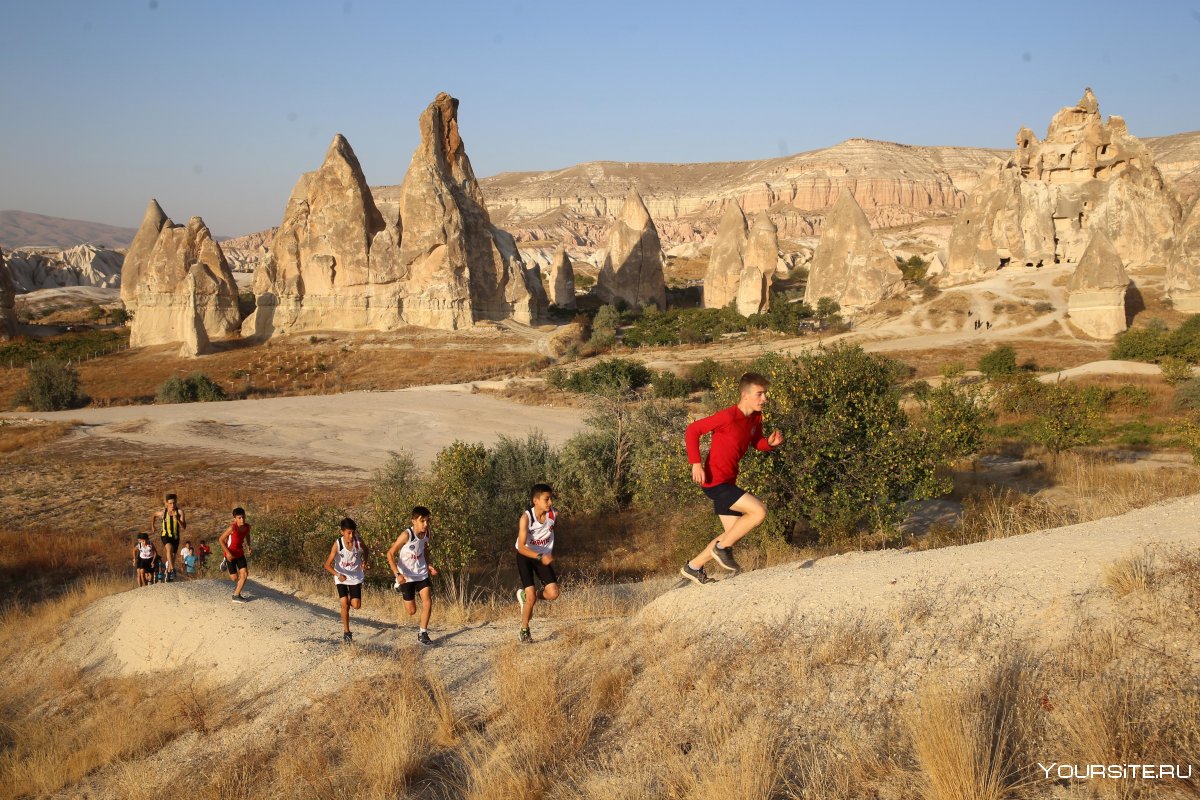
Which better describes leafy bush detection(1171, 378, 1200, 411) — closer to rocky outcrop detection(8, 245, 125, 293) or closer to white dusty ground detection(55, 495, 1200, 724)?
white dusty ground detection(55, 495, 1200, 724)

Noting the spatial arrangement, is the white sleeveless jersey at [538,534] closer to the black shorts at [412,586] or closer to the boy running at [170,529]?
the black shorts at [412,586]

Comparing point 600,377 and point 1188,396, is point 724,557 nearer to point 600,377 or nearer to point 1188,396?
point 1188,396

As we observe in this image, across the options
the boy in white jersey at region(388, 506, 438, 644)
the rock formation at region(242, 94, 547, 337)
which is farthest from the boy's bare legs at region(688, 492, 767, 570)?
the rock formation at region(242, 94, 547, 337)

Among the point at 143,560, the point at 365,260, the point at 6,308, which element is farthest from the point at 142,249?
the point at 143,560

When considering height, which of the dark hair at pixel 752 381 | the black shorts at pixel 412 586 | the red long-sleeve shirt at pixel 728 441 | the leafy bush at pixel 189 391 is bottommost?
the leafy bush at pixel 189 391

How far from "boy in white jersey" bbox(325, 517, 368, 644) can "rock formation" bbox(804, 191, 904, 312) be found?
38533mm

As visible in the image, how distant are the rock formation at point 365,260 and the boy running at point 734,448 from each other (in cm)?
3536

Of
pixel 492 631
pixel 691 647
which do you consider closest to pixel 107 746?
pixel 492 631

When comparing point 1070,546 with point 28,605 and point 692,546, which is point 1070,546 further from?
point 28,605

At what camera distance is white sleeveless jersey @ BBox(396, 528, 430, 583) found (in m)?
6.41

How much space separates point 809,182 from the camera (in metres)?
148

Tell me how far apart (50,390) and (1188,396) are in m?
35.1

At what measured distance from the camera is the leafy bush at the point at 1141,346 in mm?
26484

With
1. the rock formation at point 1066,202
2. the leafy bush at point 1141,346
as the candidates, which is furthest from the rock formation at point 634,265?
the leafy bush at point 1141,346
